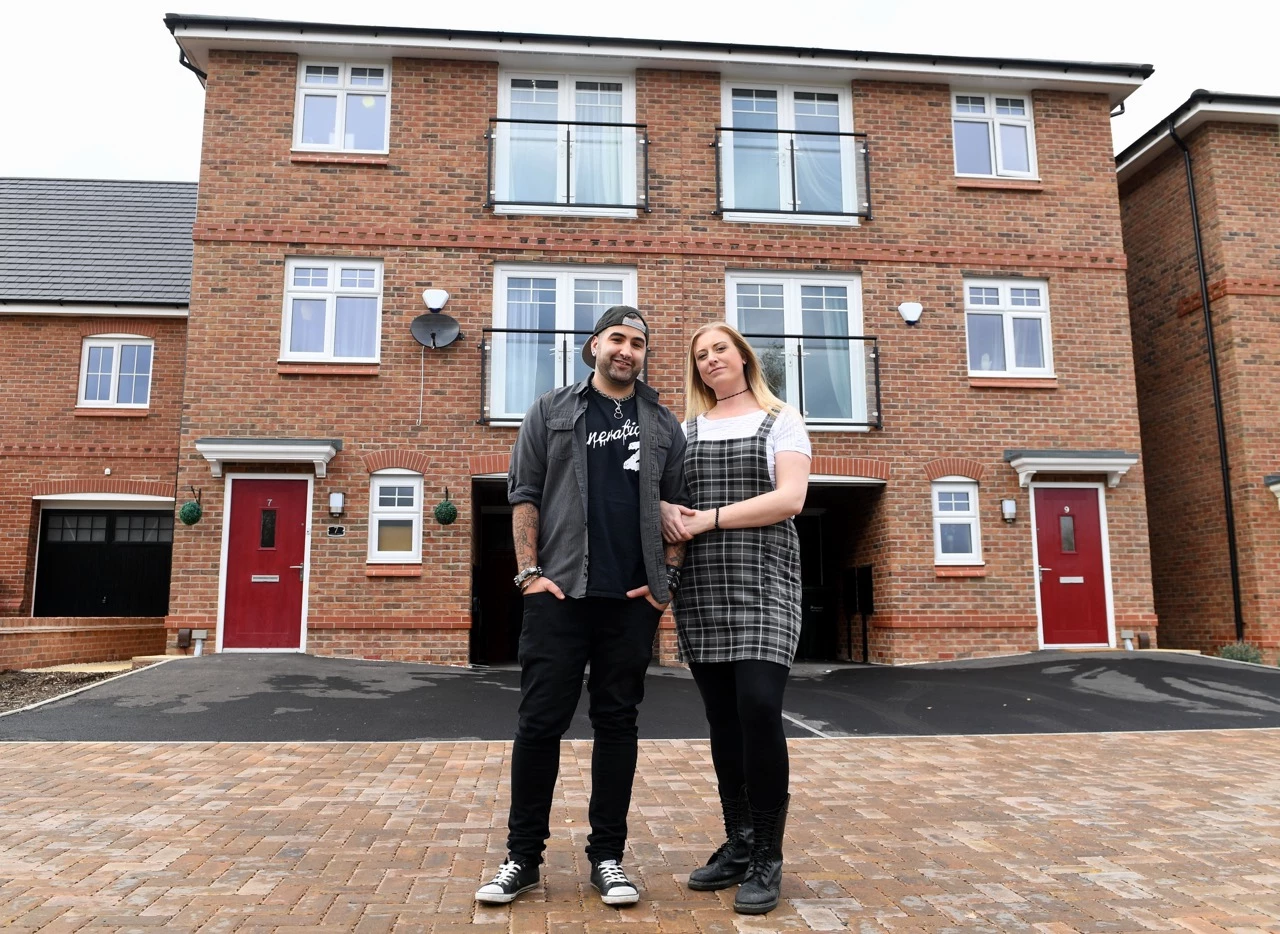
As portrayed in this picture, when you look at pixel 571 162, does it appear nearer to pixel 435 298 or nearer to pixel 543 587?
pixel 435 298

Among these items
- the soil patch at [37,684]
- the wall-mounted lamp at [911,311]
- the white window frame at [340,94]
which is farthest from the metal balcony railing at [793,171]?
the soil patch at [37,684]

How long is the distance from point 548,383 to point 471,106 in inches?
140

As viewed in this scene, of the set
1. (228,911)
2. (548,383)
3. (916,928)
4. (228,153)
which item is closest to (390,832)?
(228,911)

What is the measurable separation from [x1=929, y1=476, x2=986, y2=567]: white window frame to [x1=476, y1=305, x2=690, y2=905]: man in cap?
8954 mm

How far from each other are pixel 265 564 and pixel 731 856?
8883 mm

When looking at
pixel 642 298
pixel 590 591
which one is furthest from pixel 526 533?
pixel 642 298

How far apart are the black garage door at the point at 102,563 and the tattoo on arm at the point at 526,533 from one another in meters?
12.3

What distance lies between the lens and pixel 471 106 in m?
12.0

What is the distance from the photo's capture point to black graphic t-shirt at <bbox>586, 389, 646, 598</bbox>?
313cm

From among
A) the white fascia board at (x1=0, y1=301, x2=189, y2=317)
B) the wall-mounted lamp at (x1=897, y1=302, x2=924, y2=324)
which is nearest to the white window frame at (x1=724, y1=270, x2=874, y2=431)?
the wall-mounted lamp at (x1=897, y1=302, x2=924, y2=324)

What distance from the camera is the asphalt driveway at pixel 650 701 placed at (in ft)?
22.6

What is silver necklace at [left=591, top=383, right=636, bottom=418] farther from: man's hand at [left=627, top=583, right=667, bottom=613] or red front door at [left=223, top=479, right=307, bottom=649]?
red front door at [left=223, top=479, right=307, bottom=649]

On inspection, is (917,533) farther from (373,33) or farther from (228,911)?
(228,911)

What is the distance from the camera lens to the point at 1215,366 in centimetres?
1258
